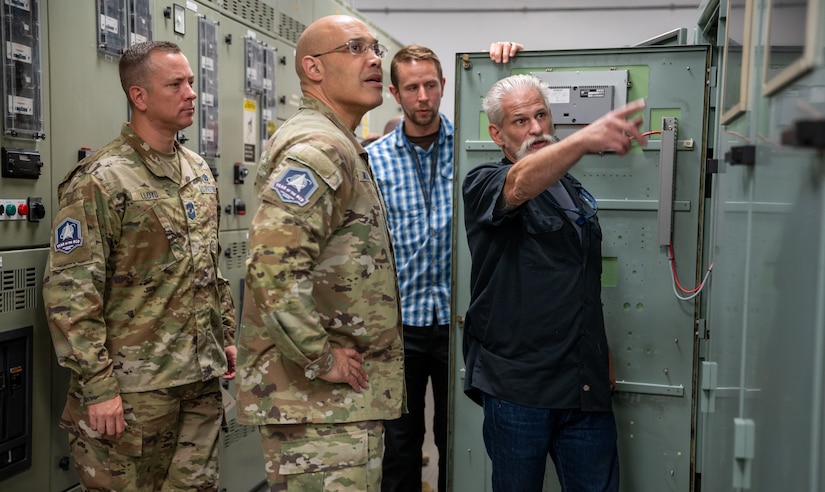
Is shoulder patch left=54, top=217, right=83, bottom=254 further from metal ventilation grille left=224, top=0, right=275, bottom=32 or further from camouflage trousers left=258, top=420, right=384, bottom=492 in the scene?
metal ventilation grille left=224, top=0, right=275, bottom=32

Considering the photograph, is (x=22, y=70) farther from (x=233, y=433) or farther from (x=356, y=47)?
(x=233, y=433)

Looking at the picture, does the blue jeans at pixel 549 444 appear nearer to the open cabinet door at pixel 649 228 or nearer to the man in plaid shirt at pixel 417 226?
the open cabinet door at pixel 649 228

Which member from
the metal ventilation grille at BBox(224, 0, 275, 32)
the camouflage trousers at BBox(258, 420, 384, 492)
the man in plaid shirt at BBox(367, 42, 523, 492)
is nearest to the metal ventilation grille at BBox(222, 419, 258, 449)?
the man in plaid shirt at BBox(367, 42, 523, 492)

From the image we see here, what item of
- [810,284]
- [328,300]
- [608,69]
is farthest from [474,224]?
[810,284]

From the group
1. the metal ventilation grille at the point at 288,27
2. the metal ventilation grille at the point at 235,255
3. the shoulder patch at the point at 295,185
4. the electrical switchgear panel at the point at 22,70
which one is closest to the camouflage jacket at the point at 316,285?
the shoulder patch at the point at 295,185

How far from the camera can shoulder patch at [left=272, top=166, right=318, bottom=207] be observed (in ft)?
5.11

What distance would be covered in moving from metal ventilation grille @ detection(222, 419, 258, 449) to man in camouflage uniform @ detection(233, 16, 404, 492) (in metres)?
1.57

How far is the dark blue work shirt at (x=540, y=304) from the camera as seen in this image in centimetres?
191

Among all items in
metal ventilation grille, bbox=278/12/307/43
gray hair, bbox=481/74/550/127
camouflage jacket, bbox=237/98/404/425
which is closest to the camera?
camouflage jacket, bbox=237/98/404/425

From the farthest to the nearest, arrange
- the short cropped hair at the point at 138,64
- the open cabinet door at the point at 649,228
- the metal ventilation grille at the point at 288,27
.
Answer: the metal ventilation grille at the point at 288,27, the open cabinet door at the point at 649,228, the short cropped hair at the point at 138,64

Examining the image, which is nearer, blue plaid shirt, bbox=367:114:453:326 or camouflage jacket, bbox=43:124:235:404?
camouflage jacket, bbox=43:124:235:404

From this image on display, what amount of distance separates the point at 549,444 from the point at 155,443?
1.20 metres

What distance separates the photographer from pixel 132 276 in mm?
2141

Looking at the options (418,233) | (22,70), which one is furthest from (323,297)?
(22,70)
